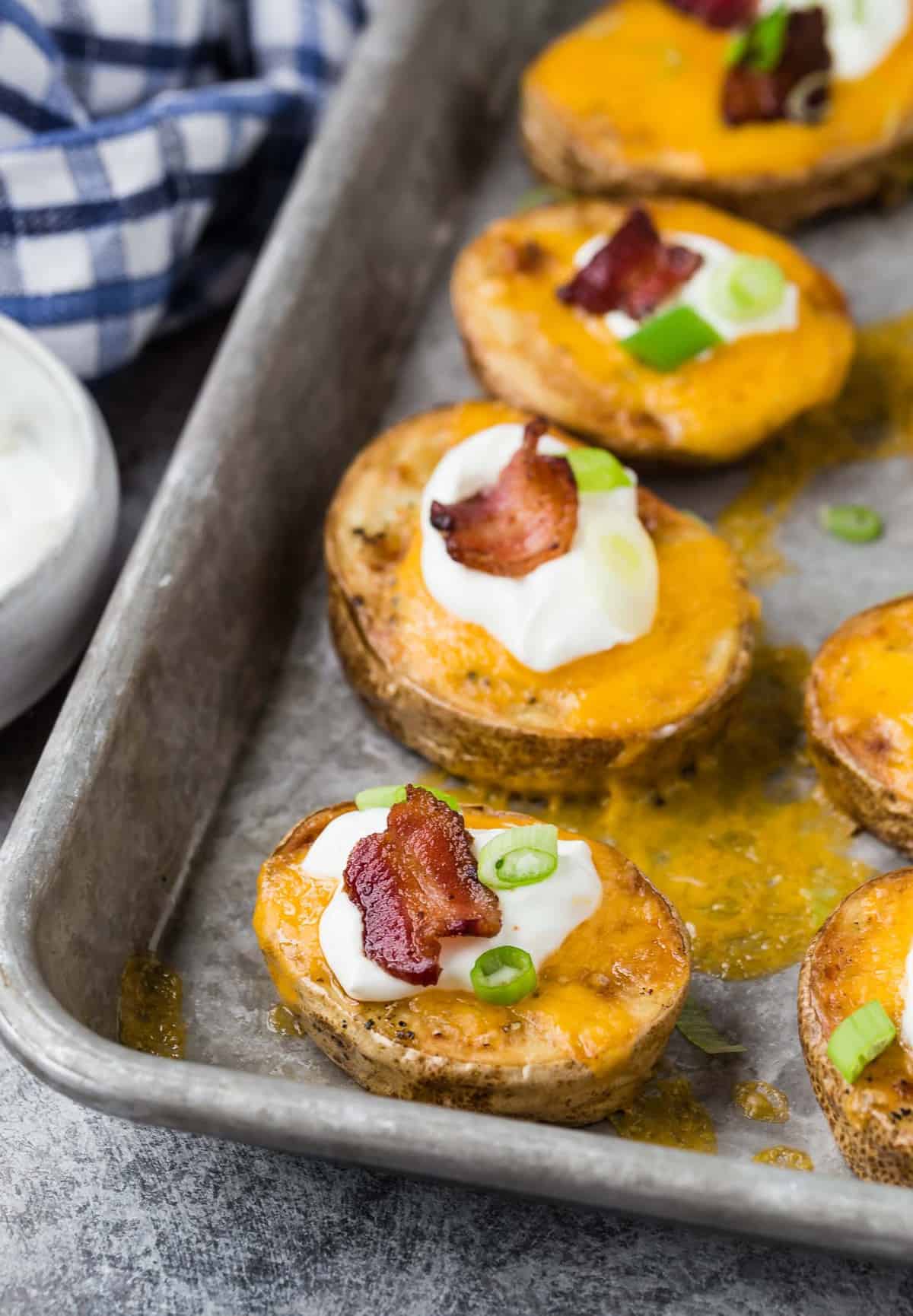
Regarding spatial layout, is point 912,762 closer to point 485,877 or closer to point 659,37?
point 485,877

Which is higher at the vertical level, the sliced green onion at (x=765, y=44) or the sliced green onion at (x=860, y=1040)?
the sliced green onion at (x=765, y=44)

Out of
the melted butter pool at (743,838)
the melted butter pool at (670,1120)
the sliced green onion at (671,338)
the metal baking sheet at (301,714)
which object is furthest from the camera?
the sliced green onion at (671,338)

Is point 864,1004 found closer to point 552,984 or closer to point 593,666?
point 552,984

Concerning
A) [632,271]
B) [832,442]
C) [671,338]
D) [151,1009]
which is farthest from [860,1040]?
[632,271]

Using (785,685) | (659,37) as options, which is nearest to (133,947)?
(785,685)

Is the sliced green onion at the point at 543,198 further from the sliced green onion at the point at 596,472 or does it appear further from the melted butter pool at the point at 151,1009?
the melted butter pool at the point at 151,1009

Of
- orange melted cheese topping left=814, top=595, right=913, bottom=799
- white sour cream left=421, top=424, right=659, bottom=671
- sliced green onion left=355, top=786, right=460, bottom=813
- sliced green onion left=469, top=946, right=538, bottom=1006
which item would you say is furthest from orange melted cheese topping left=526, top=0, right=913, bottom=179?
sliced green onion left=469, top=946, right=538, bottom=1006

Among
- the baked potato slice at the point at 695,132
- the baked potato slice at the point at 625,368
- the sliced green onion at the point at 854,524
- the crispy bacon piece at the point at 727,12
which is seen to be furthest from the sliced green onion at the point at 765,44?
the sliced green onion at the point at 854,524
